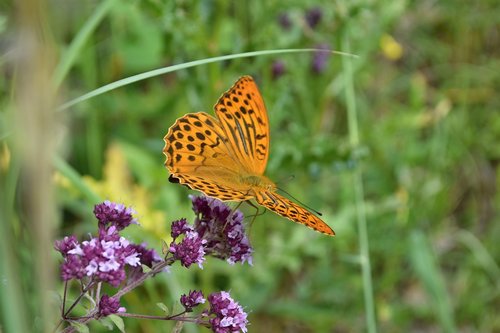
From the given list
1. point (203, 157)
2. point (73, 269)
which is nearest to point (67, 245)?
point (73, 269)

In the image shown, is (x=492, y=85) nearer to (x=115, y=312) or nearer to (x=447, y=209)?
(x=447, y=209)

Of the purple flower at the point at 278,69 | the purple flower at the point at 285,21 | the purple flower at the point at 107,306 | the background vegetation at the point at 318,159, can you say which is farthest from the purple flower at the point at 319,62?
the purple flower at the point at 107,306

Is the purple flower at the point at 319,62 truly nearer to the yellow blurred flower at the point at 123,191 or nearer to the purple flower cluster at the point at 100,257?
the yellow blurred flower at the point at 123,191

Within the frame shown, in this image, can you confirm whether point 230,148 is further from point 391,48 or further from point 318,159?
point 391,48

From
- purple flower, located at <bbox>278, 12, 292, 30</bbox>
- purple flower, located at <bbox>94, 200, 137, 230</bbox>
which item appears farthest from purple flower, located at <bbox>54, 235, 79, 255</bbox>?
purple flower, located at <bbox>278, 12, 292, 30</bbox>

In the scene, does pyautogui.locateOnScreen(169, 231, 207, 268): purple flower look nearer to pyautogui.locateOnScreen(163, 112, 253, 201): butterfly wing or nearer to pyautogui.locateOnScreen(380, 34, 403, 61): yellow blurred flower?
pyautogui.locateOnScreen(163, 112, 253, 201): butterfly wing

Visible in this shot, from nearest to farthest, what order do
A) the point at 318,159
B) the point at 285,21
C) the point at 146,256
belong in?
the point at 146,256
the point at 318,159
the point at 285,21
